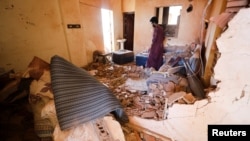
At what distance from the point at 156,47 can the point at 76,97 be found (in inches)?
111

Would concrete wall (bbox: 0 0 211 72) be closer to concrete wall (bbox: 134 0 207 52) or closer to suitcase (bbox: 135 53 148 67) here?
concrete wall (bbox: 134 0 207 52)

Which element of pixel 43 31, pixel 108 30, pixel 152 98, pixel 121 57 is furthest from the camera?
pixel 108 30

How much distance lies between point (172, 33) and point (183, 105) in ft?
12.4

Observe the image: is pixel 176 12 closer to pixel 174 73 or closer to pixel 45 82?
pixel 174 73

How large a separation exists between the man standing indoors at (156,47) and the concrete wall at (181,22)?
0.98 meters

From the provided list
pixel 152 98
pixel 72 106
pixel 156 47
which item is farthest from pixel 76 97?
pixel 156 47

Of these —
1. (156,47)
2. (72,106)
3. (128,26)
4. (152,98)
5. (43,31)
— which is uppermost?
(128,26)

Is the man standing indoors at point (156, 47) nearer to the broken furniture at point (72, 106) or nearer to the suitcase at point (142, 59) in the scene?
the suitcase at point (142, 59)

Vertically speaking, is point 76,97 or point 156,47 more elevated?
point 156,47

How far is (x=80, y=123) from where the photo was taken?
1.20 metres

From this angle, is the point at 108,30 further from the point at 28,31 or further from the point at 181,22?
the point at 28,31

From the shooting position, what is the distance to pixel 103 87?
1.47 m

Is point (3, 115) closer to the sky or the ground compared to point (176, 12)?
closer to the ground

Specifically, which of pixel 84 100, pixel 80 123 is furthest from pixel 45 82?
pixel 80 123
